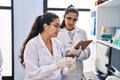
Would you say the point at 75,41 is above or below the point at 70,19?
below

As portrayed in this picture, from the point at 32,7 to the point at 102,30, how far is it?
56.8 inches

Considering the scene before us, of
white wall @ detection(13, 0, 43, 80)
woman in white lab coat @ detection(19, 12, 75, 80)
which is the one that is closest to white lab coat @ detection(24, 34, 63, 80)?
woman in white lab coat @ detection(19, 12, 75, 80)

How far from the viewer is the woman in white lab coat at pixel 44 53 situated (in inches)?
58.8

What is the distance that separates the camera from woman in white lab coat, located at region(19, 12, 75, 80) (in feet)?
4.90

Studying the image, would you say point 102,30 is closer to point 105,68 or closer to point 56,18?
point 105,68

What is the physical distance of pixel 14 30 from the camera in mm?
3195

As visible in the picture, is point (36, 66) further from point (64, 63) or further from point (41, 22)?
point (41, 22)

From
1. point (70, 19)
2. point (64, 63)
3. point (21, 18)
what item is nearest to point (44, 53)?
point (64, 63)

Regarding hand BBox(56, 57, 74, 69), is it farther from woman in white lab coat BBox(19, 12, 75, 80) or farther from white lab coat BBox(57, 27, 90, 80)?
white lab coat BBox(57, 27, 90, 80)

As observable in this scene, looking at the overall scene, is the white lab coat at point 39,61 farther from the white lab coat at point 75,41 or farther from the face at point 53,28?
the white lab coat at point 75,41

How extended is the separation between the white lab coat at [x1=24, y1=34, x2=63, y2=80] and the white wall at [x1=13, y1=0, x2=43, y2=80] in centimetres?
162

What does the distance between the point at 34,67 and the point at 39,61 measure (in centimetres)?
8

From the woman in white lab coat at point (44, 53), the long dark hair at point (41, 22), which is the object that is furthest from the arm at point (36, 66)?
the long dark hair at point (41, 22)

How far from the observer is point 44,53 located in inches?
62.3
